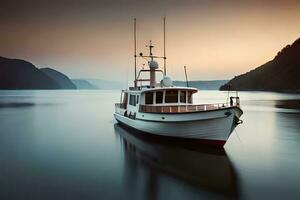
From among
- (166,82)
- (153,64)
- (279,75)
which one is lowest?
(166,82)

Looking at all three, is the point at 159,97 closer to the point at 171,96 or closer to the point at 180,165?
the point at 171,96

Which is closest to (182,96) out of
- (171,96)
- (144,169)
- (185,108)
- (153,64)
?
(171,96)

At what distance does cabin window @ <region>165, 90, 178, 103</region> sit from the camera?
12.1 metres

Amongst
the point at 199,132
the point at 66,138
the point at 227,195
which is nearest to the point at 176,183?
the point at 227,195

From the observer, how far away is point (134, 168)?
898 centimetres

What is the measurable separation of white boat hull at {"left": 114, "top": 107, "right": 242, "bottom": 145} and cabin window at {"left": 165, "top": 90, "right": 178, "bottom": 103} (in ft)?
3.72

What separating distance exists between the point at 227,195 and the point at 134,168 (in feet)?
10.7

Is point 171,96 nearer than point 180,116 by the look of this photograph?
No

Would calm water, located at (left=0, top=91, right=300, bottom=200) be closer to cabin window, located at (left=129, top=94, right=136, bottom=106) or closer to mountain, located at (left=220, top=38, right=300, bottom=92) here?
cabin window, located at (left=129, top=94, right=136, bottom=106)

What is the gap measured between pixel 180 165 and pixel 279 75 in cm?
11147

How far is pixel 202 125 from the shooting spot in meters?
10.3

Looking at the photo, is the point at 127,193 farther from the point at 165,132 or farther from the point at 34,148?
the point at 34,148

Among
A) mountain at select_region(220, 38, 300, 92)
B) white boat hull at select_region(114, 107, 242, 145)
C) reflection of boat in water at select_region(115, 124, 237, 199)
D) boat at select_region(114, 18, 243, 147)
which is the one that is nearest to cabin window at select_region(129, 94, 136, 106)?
boat at select_region(114, 18, 243, 147)

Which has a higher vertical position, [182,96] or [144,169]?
[182,96]
